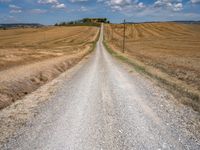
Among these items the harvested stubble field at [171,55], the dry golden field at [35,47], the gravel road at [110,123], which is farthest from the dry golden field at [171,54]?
the dry golden field at [35,47]

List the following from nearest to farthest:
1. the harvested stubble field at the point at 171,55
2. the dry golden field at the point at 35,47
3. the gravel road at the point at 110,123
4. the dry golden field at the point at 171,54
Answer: the gravel road at the point at 110,123
the harvested stubble field at the point at 171,55
the dry golden field at the point at 171,54
the dry golden field at the point at 35,47

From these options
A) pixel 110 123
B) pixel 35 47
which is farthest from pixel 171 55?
pixel 110 123

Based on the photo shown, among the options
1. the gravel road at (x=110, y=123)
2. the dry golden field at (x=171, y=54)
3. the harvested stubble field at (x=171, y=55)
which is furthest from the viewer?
the dry golden field at (x=171, y=54)

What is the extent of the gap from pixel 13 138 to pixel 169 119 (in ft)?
17.7

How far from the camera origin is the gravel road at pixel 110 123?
755 cm

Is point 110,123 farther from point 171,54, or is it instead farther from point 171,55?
point 171,54

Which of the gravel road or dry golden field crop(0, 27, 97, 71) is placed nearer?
the gravel road

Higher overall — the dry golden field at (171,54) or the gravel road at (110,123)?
the gravel road at (110,123)

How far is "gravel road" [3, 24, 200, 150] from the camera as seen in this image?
7.55m

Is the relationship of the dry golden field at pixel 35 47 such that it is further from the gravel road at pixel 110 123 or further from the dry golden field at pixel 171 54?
the gravel road at pixel 110 123

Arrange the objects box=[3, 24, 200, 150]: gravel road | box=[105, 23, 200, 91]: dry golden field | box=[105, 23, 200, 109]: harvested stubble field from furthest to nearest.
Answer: box=[105, 23, 200, 91]: dry golden field < box=[105, 23, 200, 109]: harvested stubble field < box=[3, 24, 200, 150]: gravel road

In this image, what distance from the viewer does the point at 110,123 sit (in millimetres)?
9320

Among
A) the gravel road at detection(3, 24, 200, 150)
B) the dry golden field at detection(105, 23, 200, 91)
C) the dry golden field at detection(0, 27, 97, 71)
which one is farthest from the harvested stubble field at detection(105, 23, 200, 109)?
the dry golden field at detection(0, 27, 97, 71)

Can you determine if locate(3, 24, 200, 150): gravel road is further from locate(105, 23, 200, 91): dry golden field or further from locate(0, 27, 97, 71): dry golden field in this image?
locate(0, 27, 97, 71): dry golden field
